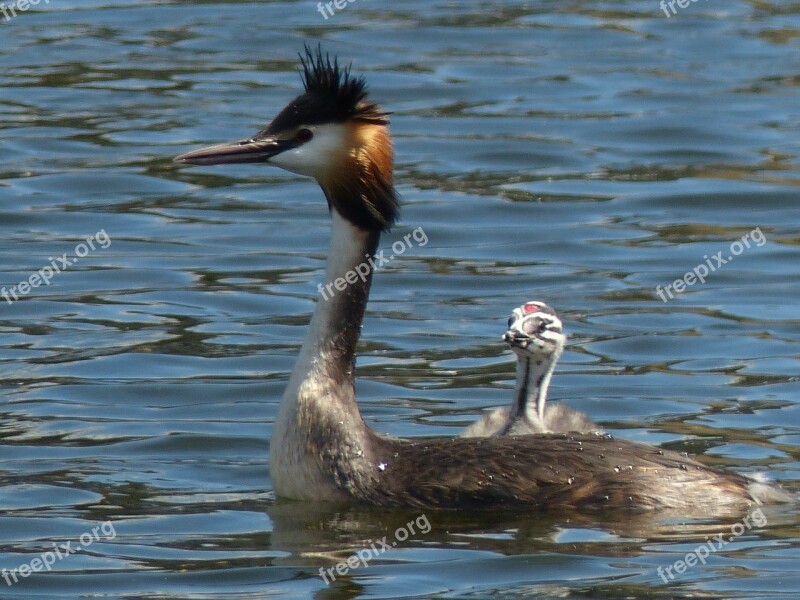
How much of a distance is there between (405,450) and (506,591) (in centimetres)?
132

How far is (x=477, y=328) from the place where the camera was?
12.5m

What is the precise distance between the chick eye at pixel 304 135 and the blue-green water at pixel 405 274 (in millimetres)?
1655

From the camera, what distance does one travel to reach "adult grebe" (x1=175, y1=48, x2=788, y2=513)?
868 centimetres

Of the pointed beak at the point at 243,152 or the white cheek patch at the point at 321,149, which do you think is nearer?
the white cheek patch at the point at 321,149

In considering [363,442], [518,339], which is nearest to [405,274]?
[518,339]

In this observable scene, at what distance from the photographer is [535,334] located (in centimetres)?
956

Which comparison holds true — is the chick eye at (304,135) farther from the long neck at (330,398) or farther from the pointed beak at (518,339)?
the pointed beak at (518,339)

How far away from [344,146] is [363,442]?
133 centimetres

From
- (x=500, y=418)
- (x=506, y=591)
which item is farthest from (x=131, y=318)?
(x=506, y=591)

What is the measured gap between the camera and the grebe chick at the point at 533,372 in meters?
9.56

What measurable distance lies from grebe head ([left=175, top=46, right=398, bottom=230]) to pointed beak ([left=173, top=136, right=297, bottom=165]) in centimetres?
3

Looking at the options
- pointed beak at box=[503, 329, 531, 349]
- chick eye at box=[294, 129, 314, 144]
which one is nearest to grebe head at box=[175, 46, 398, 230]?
chick eye at box=[294, 129, 314, 144]

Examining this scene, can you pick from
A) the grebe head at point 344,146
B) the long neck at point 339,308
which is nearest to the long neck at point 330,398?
the long neck at point 339,308

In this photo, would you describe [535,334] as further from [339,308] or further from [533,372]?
[339,308]
